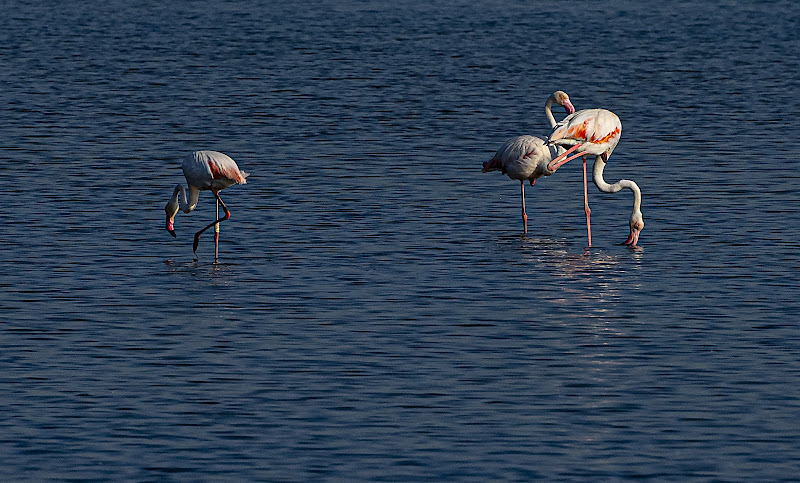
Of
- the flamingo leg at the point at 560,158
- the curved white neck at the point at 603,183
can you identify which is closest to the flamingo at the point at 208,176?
the flamingo leg at the point at 560,158

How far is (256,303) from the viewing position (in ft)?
63.7

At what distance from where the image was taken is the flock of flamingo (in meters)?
23.3

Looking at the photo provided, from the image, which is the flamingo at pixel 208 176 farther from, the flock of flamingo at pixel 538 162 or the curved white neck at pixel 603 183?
the curved white neck at pixel 603 183

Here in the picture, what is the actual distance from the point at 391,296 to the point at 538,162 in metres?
6.22

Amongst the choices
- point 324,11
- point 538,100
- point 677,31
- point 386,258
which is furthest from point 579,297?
point 324,11

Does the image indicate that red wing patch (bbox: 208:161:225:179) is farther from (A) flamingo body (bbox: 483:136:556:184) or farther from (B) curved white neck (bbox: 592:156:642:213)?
→ (B) curved white neck (bbox: 592:156:642:213)

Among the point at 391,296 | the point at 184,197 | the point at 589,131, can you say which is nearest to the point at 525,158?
the point at 589,131

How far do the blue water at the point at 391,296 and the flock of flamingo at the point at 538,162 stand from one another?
0.51 meters

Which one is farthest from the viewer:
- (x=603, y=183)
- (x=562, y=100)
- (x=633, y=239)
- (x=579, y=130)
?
(x=562, y=100)

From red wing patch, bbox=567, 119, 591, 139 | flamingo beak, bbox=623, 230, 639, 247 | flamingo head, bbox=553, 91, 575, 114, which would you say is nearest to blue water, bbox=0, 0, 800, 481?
flamingo beak, bbox=623, 230, 639, 247

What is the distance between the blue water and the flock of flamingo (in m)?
0.51

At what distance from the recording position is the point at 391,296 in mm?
19766

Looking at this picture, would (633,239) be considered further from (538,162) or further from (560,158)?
(538,162)

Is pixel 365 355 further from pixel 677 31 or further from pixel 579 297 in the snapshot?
pixel 677 31
